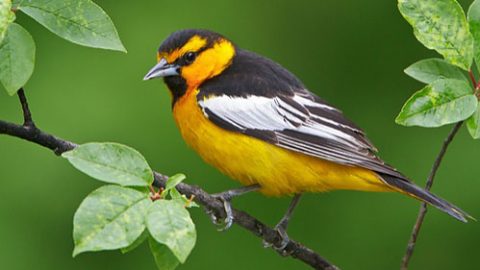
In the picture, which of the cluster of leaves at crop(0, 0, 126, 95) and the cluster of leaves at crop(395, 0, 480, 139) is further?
the cluster of leaves at crop(395, 0, 480, 139)

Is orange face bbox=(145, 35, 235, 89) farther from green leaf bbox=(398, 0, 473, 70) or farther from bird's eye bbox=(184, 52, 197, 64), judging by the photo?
green leaf bbox=(398, 0, 473, 70)

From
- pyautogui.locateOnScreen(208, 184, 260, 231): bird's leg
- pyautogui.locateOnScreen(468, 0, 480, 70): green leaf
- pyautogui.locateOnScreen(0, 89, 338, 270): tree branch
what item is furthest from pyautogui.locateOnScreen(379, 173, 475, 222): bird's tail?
pyautogui.locateOnScreen(468, 0, 480, 70): green leaf

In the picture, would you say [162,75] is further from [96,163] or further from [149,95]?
[96,163]

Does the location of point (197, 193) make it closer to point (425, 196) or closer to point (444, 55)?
point (444, 55)

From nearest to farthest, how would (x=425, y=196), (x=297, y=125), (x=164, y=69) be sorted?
1. (x=425, y=196)
2. (x=297, y=125)
3. (x=164, y=69)

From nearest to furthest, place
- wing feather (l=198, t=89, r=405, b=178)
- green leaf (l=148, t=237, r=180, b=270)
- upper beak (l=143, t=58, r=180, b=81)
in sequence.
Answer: green leaf (l=148, t=237, r=180, b=270) < wing feather (l=198, t=89, r=405, b=178) < upper beak (l=143, t=58, r=180, b=81)

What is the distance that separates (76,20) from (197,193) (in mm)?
623

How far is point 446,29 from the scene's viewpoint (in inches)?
81.0

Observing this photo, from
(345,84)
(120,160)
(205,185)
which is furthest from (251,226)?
(345,84)

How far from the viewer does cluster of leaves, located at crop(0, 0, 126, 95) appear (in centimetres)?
172

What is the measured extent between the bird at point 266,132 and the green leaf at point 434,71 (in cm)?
70

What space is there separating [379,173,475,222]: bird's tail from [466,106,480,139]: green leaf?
58cm

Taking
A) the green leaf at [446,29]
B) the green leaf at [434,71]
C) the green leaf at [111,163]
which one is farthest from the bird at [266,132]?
the green leaf at [111,163]

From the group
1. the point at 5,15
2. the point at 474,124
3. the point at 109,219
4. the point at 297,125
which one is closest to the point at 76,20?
the point at 5,15
